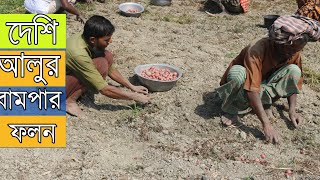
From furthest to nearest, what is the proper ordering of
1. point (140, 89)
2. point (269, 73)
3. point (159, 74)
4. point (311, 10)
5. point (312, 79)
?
point (311, 10) < point (312, 79) < point (159, 74) < point (140, 89) < point (269, 73)

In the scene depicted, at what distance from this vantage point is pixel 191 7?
285 inches

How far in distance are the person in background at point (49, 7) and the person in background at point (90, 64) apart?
2049 millimetres

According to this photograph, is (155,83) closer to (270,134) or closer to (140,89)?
(140,89)

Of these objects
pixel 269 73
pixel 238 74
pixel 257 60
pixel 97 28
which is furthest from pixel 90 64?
pixel 269 73

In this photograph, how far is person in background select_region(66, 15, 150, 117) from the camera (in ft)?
12.3

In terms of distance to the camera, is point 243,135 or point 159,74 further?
point 159,74

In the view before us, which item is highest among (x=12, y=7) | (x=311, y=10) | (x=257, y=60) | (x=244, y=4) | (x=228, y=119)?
(x=257, y=60)

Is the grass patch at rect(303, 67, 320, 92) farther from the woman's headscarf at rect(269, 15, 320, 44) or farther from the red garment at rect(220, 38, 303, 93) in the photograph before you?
the woman's headscarf at rect(269, 15, 320, 44)

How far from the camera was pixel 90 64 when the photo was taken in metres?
3.79

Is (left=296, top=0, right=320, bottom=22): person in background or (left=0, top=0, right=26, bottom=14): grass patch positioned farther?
(left=0, top=0, right=26, bottom=14): grass patch

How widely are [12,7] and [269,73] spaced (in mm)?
4353

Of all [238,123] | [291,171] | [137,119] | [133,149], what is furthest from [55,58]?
[291,171]

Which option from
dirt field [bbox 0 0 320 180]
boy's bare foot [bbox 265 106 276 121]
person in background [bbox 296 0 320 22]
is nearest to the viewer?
dirt field [bbox 0 0 320 180]

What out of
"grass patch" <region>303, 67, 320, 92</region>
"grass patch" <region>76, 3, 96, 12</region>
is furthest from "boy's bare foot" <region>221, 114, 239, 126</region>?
"grass patch" <region>76, 3, 96, 12</region>
